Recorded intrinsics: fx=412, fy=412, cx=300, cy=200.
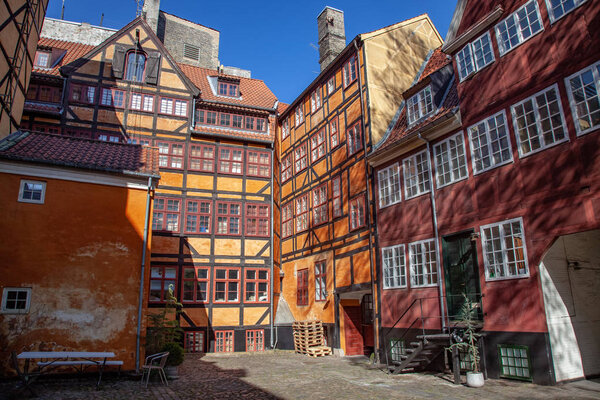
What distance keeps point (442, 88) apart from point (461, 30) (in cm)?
214

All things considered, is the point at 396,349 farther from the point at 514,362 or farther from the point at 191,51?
the point at 191,51

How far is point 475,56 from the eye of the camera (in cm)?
1204

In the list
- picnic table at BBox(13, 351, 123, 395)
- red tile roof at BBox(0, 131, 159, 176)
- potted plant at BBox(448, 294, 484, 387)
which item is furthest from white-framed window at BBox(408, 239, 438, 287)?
picnic table at BBox(13, 351, 123, 395)

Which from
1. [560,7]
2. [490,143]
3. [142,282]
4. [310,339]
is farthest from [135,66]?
[560,7]

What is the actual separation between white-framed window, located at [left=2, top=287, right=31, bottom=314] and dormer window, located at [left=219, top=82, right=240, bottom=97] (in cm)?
1614

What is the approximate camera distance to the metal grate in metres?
33.3

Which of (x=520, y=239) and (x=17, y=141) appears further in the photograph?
(x=17, y=141)

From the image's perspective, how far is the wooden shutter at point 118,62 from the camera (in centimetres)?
2144

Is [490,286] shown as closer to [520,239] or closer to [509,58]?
[520,239]

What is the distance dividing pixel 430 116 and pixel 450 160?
2.47 meters

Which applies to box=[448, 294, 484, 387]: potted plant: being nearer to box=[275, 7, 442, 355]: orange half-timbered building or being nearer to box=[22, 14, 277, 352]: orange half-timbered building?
box=[275, 7, 442, 355]: orange half-timbered building

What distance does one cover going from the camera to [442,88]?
1432 cm

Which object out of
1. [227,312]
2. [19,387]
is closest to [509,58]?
[19,387]

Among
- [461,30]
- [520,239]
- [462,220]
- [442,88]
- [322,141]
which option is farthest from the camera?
[322,141]
